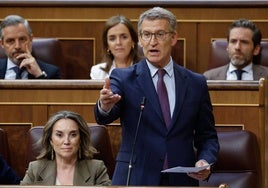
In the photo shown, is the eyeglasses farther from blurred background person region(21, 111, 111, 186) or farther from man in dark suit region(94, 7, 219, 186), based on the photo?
blurred background person region(21, 111, 111, 186)

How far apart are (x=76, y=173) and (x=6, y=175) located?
0.17m

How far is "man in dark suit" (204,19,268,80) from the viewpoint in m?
2.72

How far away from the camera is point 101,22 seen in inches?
119

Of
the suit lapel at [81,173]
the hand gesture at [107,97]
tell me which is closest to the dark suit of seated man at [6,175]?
the suit lapel at [81,173]

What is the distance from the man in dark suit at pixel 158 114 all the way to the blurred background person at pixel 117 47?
821 millimetres

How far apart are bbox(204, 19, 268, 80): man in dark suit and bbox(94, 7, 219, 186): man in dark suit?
2.89ft

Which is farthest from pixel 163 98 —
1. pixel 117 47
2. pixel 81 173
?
pixel 117 47

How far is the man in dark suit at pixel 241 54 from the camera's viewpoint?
2719 mm

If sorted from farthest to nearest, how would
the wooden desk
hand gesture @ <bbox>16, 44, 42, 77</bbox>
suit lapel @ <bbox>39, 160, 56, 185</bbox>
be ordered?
hand gesture @ <bbox>16, 44, 42, 77</bbox> < the wooden desk < suit lapel @ <bbox>39, 160, 56, 185</bbox>

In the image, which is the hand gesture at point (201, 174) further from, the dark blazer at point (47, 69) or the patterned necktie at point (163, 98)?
the dark blazer at point (47, 69)

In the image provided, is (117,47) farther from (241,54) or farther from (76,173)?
(76,173)

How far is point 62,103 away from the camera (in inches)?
92.8

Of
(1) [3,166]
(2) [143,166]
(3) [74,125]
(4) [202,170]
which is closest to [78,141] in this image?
(3) [74,125]

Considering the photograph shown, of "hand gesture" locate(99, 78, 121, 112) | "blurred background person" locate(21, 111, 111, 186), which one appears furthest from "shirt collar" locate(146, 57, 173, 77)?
"blurred background person" locate(21, 111, 111, 186)
